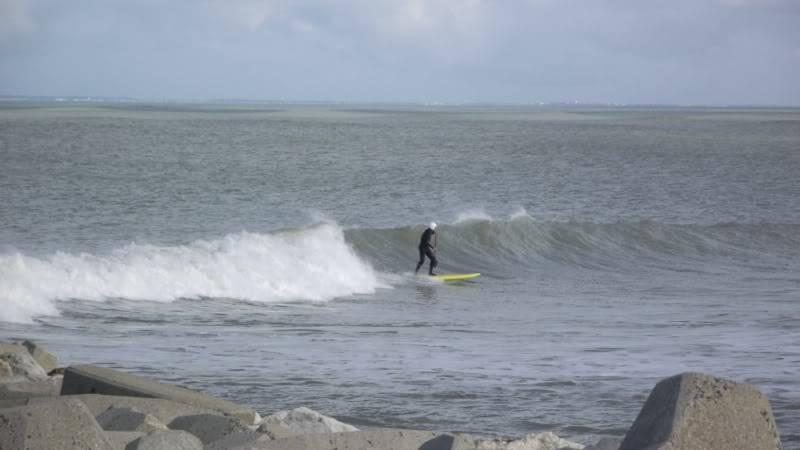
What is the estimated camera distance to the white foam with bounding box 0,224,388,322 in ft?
62.6

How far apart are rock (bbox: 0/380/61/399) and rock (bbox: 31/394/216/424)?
0.50 m

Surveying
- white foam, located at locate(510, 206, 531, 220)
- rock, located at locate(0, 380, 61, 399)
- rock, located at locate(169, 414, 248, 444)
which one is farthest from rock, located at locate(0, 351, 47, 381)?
white foam, located at locate(510, 206, 531, 220)

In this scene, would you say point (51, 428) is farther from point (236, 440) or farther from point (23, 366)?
point (23, 366)

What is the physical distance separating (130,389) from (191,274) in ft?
45.2

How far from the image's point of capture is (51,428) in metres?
5.70

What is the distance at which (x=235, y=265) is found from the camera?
23.2m

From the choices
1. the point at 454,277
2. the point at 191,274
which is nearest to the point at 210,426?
the point at 191,274

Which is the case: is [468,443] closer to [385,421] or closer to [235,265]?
[385,421]

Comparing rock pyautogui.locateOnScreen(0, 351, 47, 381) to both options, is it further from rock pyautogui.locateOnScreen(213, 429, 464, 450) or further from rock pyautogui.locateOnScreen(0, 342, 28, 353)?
rock pyautogui.locateOnScreen(213, 429, 464, 450)

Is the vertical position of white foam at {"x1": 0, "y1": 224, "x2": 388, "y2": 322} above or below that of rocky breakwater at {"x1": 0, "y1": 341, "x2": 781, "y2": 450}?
below

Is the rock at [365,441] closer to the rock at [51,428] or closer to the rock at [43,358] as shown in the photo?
the rock at [51,428]

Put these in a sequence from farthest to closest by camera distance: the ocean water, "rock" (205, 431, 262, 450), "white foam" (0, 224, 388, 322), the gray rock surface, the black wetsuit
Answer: the black wetsuit, "white foam" (0, 224, 388, 322), the ocean water, the gray rock surface, "rock" (205, 431, 262, 450)

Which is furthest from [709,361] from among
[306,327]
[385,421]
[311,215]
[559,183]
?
[559,183]

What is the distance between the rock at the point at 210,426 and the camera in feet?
23.5
